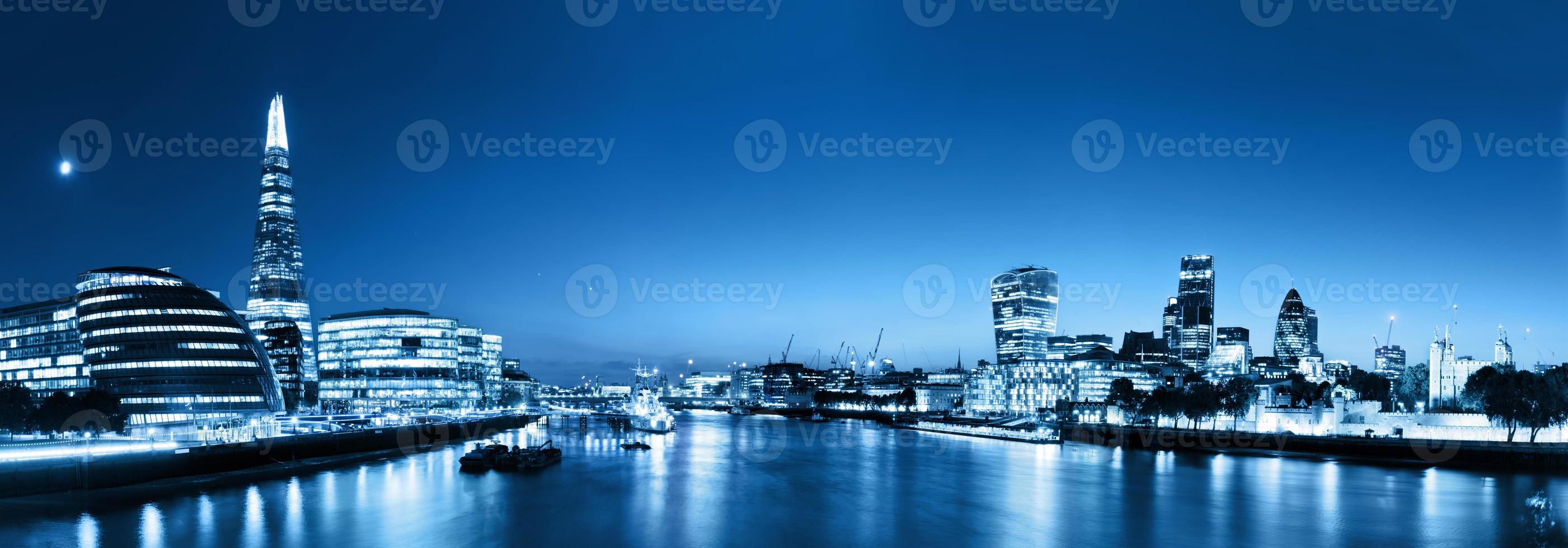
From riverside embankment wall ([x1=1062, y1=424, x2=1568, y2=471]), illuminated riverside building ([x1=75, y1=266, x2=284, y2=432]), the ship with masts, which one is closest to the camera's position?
riverside embankment wall ([x1=1062, y1=424, x2=1568, y2=471])

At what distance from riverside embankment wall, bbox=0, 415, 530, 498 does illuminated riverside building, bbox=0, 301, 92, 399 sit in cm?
4119

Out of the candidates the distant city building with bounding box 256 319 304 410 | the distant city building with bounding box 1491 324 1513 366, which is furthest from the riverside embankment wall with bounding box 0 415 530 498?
the distant city building with bounding box 1491 324 1513 366

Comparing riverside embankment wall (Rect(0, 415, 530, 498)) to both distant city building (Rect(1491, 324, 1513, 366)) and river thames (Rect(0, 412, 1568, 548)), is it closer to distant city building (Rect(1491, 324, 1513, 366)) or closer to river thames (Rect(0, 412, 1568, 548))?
river thames (Rect(0, 412, 1568, 548))

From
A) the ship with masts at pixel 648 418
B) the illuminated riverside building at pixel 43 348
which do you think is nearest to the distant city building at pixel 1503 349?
the ship with masts at pixel 648 418

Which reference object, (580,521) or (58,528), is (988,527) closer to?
(580,521)

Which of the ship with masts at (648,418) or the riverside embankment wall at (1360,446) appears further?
the ship with masts at (648,418)

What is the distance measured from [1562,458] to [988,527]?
6259 centimetres

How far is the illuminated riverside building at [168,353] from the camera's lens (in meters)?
105

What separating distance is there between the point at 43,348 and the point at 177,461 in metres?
74.4

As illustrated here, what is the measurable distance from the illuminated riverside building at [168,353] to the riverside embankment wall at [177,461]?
14.4 metres

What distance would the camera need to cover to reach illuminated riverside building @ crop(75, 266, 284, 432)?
4151 inches

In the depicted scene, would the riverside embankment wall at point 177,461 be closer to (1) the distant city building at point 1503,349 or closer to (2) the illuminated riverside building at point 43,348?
(2) the illuminated riverside building at point 43,348

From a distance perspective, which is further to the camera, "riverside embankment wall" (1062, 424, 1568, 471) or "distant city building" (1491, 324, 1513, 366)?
"distant city building" (1491, 324, 1513, 366)

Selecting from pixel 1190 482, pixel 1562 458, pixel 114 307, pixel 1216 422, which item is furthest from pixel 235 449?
pixel 1216 422
